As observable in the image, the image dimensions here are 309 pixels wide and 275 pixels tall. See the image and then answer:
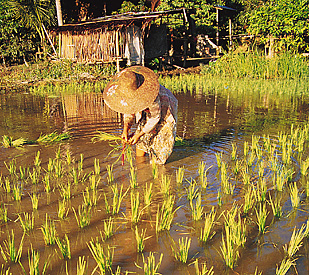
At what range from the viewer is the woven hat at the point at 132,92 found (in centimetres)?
328

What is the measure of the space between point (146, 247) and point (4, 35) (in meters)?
15.3

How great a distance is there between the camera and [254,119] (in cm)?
649

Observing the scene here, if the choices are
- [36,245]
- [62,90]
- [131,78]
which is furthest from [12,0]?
[36,245]

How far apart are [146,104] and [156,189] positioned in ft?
Answer: 2.84

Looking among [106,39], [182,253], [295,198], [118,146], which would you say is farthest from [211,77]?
[182,253]

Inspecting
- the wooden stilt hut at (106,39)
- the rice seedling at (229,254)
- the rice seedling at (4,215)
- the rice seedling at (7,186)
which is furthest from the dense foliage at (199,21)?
the rice seedling at (4,215)

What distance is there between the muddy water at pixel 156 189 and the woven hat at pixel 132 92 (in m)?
0.85

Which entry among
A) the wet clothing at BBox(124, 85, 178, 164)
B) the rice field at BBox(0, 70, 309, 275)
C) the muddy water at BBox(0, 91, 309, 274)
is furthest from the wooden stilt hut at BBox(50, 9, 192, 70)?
the wet clothing at BBox(124, 85, 178, 164)

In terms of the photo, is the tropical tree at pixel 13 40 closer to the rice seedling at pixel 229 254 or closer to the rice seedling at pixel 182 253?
the rice seedling at pixel 182 253

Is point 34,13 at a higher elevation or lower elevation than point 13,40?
higher

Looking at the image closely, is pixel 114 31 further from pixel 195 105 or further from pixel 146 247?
pixel 146 247

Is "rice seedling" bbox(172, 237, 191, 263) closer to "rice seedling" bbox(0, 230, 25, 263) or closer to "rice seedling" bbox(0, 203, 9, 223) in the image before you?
"rice seedling" bbox(0, 230, 25, 263)

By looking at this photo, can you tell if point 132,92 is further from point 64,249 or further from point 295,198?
point 295,198

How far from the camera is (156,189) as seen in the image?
3502 mm
